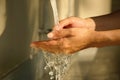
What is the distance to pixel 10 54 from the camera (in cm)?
65

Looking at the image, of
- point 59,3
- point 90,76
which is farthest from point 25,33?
point 90,76

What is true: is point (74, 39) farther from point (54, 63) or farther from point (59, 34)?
point (54, 63)

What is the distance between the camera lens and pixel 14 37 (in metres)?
0.67

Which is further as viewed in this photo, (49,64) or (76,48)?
(49,64)

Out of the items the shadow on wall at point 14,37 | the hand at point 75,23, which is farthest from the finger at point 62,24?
the shadow on wall at point 14,37

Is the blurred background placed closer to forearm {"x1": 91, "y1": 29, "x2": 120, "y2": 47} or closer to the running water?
the running water

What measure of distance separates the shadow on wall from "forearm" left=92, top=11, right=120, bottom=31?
0.20m

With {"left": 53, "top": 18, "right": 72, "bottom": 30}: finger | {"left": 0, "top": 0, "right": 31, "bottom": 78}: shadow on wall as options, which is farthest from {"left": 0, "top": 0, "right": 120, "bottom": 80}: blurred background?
{"left": 53, "top": 18, "right": 72, "bottom": 30}: finger

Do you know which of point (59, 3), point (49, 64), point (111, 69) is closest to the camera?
point (49, 64)

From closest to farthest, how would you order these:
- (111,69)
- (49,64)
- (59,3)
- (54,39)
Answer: (54,39) < (49,64) < (59,3) < (111,69)

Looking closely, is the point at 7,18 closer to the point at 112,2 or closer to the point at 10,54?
the point at 10,54

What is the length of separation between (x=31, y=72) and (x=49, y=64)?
57 millimetres

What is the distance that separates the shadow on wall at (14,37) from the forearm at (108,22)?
0.20m

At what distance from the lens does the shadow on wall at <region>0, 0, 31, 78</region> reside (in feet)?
2.03
